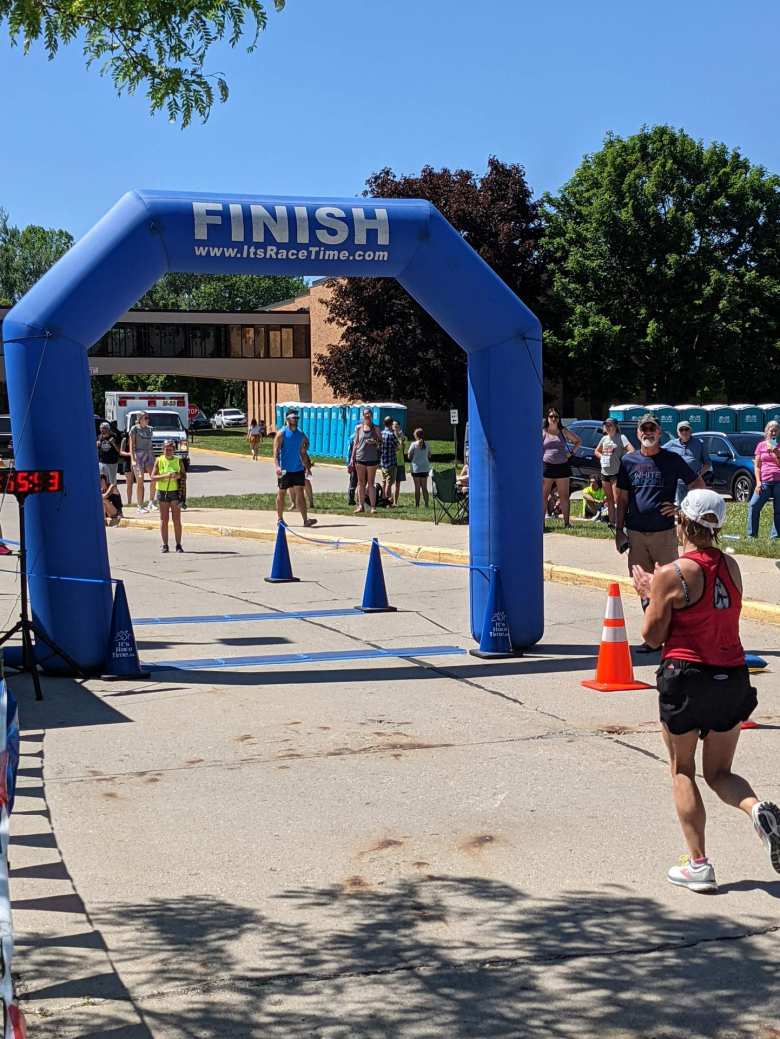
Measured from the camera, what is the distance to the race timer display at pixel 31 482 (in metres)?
9.60

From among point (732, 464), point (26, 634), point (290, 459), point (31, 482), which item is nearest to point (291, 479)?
point (290, 459)

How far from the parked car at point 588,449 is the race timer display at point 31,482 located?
17896 millimetres

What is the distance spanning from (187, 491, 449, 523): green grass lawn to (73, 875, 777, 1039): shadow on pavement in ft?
56.5

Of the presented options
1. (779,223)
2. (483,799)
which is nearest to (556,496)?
(483,799)

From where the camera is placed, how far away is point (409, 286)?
11336mm

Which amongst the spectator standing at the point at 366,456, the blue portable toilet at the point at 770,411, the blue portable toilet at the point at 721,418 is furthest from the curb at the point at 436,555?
the blue portable toilet at the point at 770,411

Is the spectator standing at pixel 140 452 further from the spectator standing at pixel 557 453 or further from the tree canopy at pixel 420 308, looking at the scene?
the tree canopy at pixel 420 308

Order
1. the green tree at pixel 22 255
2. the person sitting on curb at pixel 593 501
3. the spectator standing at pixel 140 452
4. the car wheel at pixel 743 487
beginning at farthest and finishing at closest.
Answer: the green tree at pixel 22 255
the car wheel at pixel 743 487
the spectator standing at pixel 140 452
the person sitting on curb at pixel 593 501

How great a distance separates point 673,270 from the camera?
48125 mm

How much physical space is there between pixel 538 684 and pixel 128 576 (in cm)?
806

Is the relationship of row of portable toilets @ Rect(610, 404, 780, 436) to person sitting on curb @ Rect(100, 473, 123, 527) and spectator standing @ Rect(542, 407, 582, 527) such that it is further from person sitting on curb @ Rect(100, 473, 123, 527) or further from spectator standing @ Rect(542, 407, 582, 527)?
spectator standing @ Rect(542, 407, 582, 527)

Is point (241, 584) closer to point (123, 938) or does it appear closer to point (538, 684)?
point (538, 684)

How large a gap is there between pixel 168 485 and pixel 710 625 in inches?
551

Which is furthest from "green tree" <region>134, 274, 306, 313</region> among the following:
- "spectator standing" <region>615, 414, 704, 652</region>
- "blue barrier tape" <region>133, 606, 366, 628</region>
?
"spectator standing" <region>615, 414, 704, 652</region>
